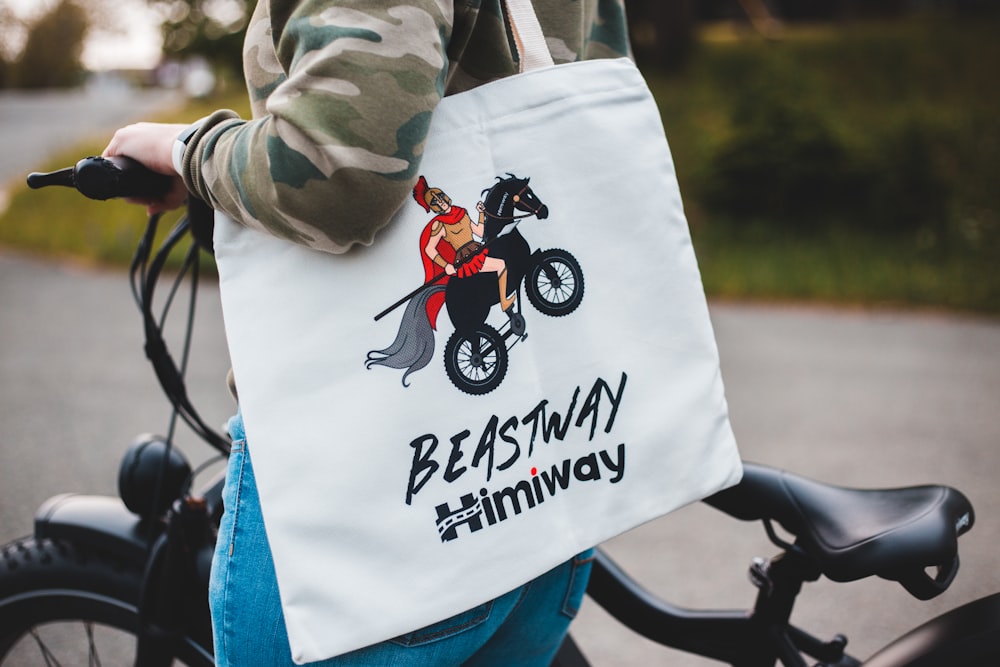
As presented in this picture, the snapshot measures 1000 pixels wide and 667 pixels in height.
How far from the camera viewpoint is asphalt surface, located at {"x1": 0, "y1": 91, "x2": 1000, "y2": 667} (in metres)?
3.01

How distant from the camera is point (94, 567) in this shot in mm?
1520

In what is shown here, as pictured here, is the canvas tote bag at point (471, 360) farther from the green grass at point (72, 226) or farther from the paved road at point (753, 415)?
the green grass at point (72, 226)

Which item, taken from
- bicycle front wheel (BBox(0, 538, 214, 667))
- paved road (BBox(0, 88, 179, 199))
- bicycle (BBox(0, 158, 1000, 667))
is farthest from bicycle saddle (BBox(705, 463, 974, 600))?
paved road (BBox(0, 88, 179, 199))

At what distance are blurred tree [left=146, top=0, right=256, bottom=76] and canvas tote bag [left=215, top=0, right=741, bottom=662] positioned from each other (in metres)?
12.8

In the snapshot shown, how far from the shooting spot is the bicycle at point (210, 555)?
116cm

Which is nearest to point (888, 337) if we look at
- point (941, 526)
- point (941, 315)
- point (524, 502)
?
point (941, 315)

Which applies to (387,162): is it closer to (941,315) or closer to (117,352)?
(117,352)

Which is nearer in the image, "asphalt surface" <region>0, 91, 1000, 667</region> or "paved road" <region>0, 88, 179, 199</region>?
"asphalt surface" <region>0, 91, 1000, 667</region>

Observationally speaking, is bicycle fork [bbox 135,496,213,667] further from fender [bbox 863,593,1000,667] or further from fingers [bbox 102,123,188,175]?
fender [bbox 863,593,1000,667]

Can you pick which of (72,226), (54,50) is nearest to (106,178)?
(72,226)

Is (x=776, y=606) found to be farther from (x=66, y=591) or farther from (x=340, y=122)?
(x=66, y=591)

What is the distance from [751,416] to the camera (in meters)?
4.33

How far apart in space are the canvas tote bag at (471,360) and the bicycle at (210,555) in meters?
0.37

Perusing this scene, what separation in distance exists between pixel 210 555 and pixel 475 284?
720 millimetres
